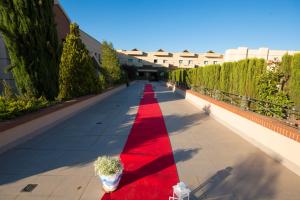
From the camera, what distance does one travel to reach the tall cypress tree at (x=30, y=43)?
25.8ft

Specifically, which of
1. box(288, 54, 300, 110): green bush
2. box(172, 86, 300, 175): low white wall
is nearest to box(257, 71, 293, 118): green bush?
box(288, 54, 300, 110): green bush

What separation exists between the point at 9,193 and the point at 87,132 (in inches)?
142

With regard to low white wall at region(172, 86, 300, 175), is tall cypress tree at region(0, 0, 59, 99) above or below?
above

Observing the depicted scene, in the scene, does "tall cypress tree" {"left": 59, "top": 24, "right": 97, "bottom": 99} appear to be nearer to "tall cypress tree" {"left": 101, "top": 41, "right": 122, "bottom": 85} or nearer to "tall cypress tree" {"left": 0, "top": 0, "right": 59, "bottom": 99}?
"tall cypress tree" {"left": 0, "top": 0, "right": 59, "bottom": 99}

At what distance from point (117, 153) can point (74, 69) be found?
8.21m

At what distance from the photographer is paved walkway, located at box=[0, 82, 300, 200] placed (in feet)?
11.8

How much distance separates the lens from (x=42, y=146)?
5680mm

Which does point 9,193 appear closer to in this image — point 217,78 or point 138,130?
point 138,130

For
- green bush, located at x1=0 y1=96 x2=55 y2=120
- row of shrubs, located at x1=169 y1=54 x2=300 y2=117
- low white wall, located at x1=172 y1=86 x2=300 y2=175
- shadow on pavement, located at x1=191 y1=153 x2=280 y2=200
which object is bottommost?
shadow on pavement, located at x1=191 y1=153 x2=280 y2=200

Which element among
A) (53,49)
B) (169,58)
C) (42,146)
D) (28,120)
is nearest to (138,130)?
(42,146)

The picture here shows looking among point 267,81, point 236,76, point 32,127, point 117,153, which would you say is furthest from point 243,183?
point 236,76

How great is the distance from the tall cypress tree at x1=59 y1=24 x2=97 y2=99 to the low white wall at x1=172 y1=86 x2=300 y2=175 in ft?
27.6

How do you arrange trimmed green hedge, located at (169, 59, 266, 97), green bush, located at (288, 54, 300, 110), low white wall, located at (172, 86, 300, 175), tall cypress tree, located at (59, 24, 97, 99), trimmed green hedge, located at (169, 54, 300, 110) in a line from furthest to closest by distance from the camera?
tall cypress tree, located at (59, 24, 97, 99) < trimmed green hedge, located at (169, 59, 266, 97) < trimmed green hedge, located at (169, 54, 300, 110) < green bush, located at (288, 54, 300, 110) < low white wall, located at (172, 86, 300, 175)

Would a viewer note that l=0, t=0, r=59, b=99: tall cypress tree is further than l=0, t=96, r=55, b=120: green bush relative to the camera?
Yes
